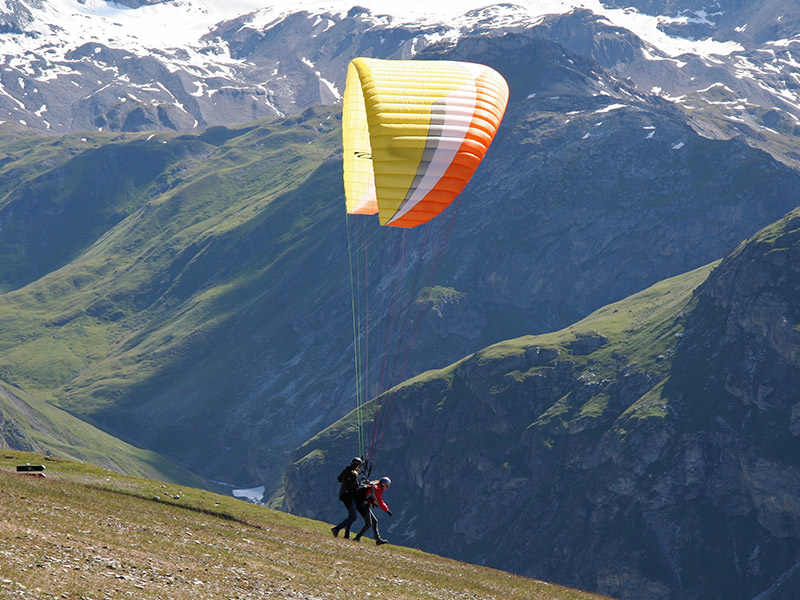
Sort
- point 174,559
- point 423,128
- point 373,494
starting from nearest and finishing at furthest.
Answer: point 174,559
point 373,494
point 423,128

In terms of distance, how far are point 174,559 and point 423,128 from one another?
70.4ft

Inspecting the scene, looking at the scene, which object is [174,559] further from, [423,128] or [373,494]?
[423,128]

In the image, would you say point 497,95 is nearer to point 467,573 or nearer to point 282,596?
point 467,573

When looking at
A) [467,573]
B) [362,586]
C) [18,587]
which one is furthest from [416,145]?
[18,587]

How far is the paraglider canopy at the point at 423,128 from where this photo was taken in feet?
132

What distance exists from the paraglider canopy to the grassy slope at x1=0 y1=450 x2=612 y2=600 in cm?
1563

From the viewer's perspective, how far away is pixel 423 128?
1625 inches

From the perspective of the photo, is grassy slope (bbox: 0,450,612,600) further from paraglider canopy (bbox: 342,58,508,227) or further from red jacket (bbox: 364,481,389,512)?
paraglider canopy (bbox: 342,58,508,227)

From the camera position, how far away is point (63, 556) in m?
26.1

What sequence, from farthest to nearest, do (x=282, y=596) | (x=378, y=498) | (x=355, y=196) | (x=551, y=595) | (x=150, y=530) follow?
1. (x=355, y=196)
2. (x=551, y=595)
3. (x=378, y=498)
4. (x=150, y=530)
5. (x=282, y=596)

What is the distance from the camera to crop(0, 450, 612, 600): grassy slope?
2475 centimetres

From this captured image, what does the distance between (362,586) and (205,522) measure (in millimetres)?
14991

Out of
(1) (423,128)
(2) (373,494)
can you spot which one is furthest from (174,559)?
(1) (423,128)

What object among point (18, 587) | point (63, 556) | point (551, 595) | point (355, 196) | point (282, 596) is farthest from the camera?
point (355, 196)
